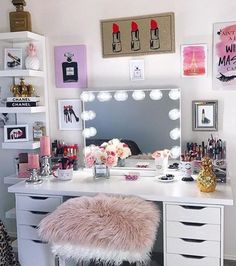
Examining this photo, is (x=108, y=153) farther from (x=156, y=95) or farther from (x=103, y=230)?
(x=103, y=230)

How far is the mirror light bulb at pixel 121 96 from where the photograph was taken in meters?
2.57

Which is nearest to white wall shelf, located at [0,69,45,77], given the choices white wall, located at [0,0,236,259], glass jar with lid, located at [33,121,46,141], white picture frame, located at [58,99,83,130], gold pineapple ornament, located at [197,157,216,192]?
white wall, located at [0,0,236,259]

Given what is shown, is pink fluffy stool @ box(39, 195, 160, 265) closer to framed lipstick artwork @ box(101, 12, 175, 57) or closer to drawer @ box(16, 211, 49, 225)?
drawer @ box(16, 211, 49, 225)

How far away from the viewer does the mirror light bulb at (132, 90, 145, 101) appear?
2529 millimetres

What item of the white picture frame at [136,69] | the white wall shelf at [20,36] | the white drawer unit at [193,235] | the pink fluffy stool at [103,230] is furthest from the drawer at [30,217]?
the white wall shelf at [20,36]

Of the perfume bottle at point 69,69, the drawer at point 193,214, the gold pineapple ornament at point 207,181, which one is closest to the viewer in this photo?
the drawer at point 193,214

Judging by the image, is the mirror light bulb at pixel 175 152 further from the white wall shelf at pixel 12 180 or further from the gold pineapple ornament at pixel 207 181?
the white wall shelf at pixel 12 180

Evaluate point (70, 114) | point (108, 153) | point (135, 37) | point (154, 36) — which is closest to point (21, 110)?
point (70, 114)

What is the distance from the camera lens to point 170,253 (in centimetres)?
204

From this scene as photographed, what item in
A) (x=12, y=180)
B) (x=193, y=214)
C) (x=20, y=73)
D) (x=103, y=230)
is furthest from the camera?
(x=12, y=180)

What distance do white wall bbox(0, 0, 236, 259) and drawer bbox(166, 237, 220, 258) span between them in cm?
60

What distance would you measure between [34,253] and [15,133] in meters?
0.95

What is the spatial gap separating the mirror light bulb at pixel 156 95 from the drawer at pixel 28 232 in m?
1.16

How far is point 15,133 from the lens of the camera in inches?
109
